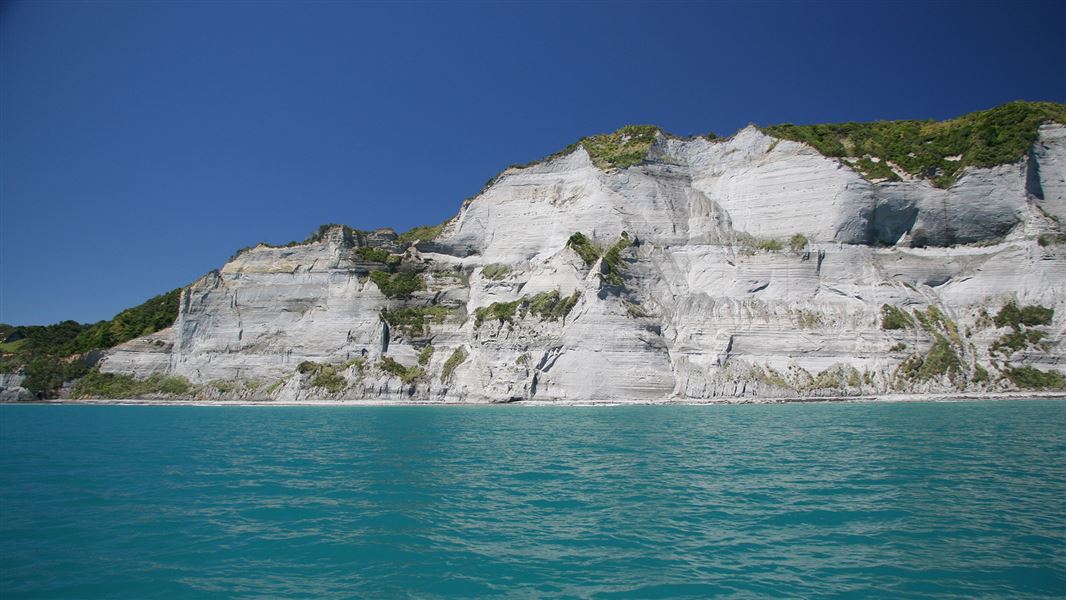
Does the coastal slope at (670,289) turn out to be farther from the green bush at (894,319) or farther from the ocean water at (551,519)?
the ocean water at (551,519)

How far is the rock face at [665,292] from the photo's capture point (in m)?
47.7

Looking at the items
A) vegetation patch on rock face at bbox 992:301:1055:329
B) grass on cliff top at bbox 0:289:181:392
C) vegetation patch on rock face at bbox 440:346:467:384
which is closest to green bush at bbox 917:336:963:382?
vegetation patch on rock face at bbox 992:301:1055:329

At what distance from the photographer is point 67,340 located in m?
76.4

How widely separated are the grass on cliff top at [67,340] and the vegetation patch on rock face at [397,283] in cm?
3113

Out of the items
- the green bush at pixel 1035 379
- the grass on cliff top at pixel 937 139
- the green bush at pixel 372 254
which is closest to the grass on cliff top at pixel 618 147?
the grass on cliff top at pixel 937 139

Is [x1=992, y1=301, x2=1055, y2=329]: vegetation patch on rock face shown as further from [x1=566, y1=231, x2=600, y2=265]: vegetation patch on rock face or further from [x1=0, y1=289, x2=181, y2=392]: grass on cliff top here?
[x1=0, y1=289, x2=181, y2=392]: grass on cliff top

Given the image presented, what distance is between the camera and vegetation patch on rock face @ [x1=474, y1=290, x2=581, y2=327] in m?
53.4

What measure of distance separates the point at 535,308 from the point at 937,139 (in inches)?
1646

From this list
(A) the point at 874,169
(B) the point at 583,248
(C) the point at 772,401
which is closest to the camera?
(C) the point at 772,401

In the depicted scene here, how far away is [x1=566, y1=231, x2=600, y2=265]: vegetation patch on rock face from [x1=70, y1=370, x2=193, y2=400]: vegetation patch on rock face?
46500 mm

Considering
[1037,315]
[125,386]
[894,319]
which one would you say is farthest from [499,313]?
[125,386]

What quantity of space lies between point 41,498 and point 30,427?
2633cm

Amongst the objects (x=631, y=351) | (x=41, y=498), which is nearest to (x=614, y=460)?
(x=41, y=498)

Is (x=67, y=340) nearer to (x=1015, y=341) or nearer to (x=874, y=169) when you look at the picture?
(x=874, y=169)
